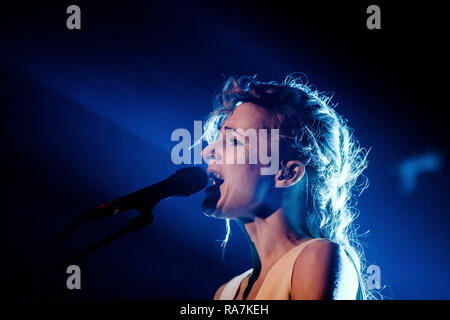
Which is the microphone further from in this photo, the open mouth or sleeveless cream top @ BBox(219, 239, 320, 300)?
sleeveless cream top @ BBox(219, 239, 320, 300)

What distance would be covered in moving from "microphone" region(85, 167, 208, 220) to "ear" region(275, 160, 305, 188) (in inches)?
14.1

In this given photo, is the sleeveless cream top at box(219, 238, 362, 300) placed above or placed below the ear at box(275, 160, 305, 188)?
below

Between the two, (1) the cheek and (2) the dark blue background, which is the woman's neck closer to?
(1) the cheek

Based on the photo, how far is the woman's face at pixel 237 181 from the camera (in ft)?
4.91

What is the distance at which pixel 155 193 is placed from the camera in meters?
1.23

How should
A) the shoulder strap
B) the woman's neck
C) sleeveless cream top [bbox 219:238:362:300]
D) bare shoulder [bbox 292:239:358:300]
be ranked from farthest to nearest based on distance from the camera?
1. the shoulder strap
2. the woman's neck
3. sleeveless cream top [bbox 219:238:362:300]
4. bare shoulder [bbox 292:239:358:300]

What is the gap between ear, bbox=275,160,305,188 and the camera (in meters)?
1.55

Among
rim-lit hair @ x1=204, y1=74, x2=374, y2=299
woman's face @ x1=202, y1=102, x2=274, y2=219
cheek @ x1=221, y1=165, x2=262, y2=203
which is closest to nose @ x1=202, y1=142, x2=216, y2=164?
woman's face @ x1=202, y1=102, x2=274, y2=219

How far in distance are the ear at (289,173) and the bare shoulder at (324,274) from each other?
360mm

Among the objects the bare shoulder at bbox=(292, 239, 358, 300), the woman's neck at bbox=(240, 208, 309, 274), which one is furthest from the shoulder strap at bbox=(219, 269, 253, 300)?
the bare shoulder at bbox=(292, 239, 358, 300)

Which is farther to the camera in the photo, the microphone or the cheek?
the cheek

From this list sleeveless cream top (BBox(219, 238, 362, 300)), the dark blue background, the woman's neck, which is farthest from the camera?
the dark blue background

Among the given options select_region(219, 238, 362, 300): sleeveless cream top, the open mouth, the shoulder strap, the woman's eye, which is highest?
the woman's eye
